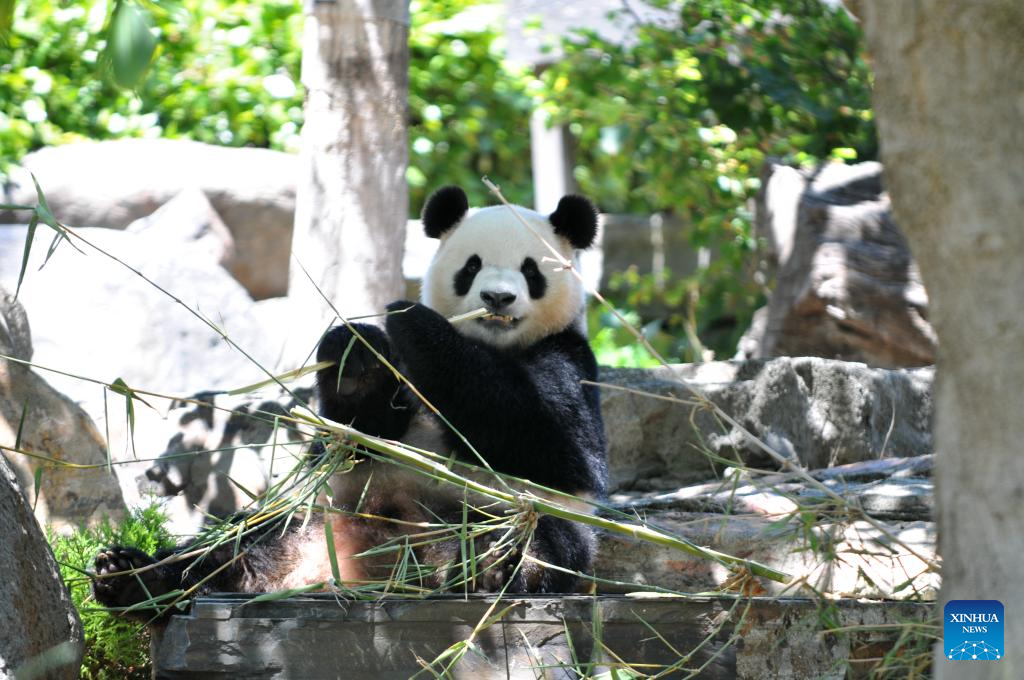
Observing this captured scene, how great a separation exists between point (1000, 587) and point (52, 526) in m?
3.46

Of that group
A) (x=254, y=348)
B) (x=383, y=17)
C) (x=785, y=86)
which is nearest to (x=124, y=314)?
(x=254, y=348)

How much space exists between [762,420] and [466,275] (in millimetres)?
1721

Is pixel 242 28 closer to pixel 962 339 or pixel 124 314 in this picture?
pixel 124 314

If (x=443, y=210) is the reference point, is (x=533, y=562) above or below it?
below

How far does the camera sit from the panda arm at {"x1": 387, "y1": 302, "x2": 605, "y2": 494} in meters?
3.42

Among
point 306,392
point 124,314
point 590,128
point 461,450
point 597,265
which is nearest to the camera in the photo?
point 461,450

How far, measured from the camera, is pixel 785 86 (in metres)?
7.39

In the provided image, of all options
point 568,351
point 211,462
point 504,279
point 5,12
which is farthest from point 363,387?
point 5,12

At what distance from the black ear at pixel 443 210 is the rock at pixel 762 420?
1.23 meters

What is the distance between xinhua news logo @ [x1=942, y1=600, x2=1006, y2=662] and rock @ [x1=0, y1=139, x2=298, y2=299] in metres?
7.17

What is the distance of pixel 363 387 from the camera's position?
3492 millimetres

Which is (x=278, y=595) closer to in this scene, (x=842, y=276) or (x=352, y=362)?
(x=352, y=362)

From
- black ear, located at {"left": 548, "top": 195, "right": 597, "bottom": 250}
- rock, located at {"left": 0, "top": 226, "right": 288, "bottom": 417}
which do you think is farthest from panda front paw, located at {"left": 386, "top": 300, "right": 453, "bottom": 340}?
rock, located at {"left": 0, "top": 226, "right": 288, "bottom": 417}

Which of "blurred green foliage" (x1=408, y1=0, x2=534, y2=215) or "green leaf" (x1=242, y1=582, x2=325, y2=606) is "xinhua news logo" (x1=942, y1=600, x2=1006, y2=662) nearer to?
"green leaf" (x1=242, y1=582, x2=325, y2=606)
